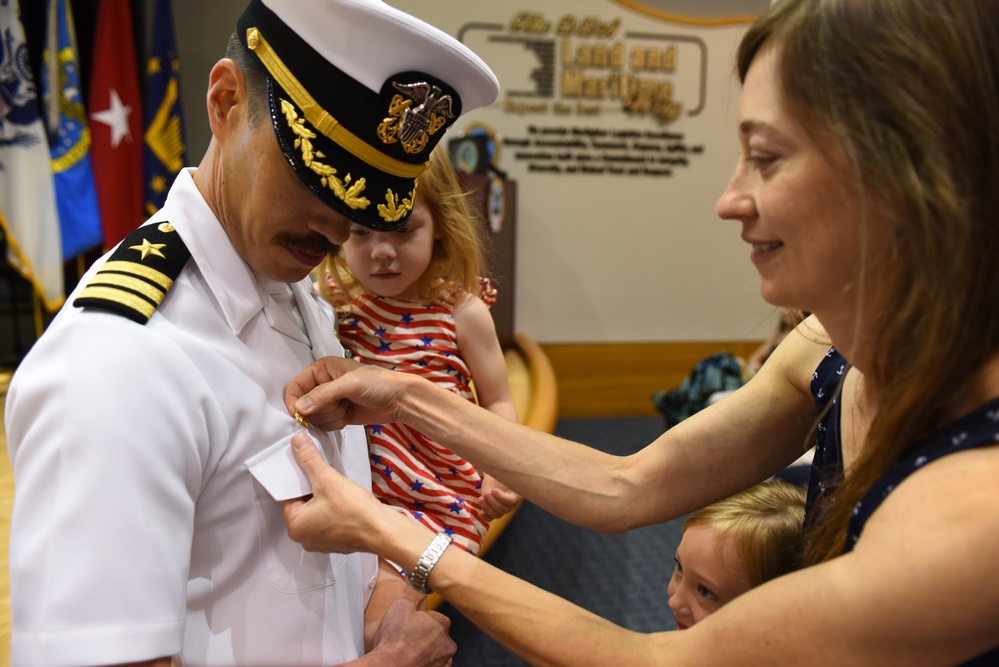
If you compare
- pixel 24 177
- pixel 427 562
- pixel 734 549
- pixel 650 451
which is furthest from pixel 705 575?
pixel 24 177

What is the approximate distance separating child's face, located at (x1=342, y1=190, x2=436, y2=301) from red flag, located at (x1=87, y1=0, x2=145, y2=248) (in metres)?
2.25

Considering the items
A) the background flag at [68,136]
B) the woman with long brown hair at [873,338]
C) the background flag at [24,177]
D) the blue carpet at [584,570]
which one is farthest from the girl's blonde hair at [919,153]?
the background flag at [68,136]

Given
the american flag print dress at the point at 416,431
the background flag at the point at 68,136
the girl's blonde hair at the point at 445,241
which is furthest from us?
the background flag at the point at 68,136

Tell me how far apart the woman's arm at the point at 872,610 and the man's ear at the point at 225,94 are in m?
0.81

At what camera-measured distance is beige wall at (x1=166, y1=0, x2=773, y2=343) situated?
5.40 m

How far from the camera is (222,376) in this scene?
41.3 inches

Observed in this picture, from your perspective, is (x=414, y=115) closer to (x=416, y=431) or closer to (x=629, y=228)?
(x=416, y=431)

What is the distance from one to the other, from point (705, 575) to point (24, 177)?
10.2 ft

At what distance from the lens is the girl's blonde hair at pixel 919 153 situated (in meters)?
0.81

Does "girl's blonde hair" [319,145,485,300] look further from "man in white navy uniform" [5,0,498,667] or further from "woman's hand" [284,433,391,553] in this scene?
"woman's hand" [284,433,391,553]

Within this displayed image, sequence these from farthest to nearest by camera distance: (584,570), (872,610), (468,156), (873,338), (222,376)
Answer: (468,156), (584,570), (222,376), (873,338), (872,610)

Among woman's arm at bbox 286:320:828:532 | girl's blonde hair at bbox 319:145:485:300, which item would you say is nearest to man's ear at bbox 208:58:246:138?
woman's arm at bbox 286:320:828:532

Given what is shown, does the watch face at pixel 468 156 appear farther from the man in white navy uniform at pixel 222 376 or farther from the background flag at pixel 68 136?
the man in white navy uniform at pixel 222 376

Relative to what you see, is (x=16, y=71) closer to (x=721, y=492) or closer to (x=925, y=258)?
(x=721, y=492)
